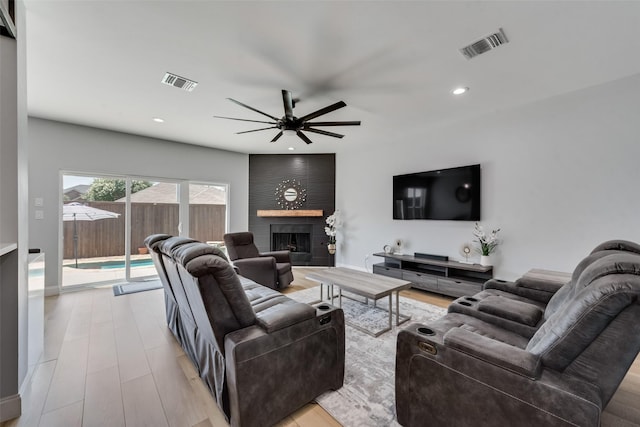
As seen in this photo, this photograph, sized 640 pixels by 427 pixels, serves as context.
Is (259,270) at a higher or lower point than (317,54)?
lower

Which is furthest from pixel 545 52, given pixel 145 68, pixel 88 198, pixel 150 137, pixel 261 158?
pixel 88 198

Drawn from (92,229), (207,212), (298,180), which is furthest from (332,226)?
(92,229)

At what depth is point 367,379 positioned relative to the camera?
76.2 inches

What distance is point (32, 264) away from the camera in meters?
2.05

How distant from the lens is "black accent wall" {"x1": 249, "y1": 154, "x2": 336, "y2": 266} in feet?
19.9

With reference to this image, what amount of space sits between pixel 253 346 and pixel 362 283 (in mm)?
1791

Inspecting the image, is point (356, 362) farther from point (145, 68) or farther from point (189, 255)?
point (145, 68)

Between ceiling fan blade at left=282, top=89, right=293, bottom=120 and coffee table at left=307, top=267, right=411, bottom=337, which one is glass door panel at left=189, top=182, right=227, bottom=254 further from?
ceiling fan blade at left=282, top=89, right=293, bottom=120

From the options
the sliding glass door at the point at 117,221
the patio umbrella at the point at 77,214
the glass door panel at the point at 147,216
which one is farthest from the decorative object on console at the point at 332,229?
the patio umbrella at the point at 77,214

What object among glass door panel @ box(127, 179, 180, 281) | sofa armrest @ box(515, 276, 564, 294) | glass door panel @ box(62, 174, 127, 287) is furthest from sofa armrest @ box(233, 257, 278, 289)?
sofa armrest @ box(515, 276, 564, 294)

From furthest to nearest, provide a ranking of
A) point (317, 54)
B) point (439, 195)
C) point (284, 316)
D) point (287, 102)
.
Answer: point (439, 195), point (287, 102), point (317, 54), point (284, 316)

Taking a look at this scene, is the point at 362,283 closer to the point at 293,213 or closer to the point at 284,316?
the point at 284,316

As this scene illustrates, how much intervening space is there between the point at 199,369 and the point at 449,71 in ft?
11.5

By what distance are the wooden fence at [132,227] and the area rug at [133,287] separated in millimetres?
605
